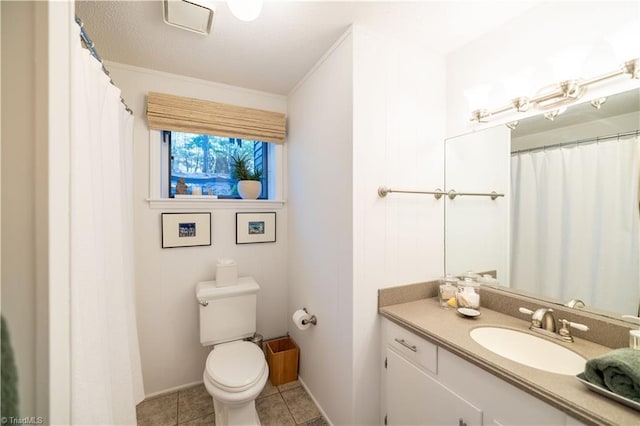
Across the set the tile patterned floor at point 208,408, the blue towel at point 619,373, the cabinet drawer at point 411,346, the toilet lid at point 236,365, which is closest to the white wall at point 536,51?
the blue towel at point 619,373

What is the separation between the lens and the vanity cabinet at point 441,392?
833 mm

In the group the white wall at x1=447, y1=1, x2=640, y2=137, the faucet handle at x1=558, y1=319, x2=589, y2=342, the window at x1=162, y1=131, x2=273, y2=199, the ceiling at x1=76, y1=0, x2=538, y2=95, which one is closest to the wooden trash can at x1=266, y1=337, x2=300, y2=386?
the window at x1=162, y1=131, x2=273, y2=199

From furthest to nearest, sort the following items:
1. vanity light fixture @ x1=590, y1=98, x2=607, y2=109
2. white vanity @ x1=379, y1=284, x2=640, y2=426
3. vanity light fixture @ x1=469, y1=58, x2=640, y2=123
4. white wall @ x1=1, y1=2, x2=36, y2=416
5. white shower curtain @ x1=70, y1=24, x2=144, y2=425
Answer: vanity light fixture @ x1=590, y1=98, x2=607, y2=109
vanity light fixture @ x1=469, y1=58, x2=640, y2=123
white vanity @ x1=379, y1=284, x2=640, y2=426
white shower curtain @ x1=70, y1=24, x2=144, y2=425
white wall @ x1=1, y1=2, x2=36, y2=416

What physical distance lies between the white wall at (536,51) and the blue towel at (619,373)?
1.01m

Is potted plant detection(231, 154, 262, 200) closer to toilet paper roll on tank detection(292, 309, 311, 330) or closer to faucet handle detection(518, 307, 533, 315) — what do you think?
toilet paper roll on tank detection(292, 309, 311, 330)

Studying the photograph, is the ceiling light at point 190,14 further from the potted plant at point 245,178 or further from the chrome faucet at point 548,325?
the chrome faucet at point 548,325

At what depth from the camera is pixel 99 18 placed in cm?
129

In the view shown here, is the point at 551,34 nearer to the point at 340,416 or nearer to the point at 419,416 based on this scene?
the point at 419,416

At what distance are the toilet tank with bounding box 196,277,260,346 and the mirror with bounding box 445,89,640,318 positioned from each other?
1.44m

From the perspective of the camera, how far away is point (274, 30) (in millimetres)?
1377

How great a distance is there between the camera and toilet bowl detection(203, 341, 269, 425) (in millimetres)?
1375

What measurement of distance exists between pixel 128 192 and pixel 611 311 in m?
2.31

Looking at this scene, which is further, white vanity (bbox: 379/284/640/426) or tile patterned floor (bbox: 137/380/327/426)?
tile patterned floor (bbox: 137/380/327/426)

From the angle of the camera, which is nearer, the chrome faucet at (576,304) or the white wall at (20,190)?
the white wall at (20,190)
